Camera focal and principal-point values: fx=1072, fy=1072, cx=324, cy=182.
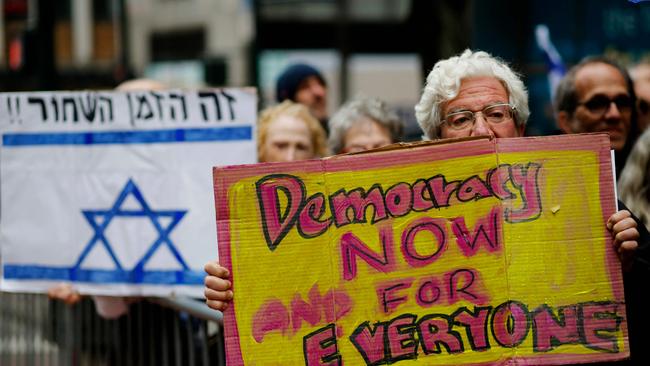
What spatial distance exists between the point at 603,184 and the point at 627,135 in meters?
1.91

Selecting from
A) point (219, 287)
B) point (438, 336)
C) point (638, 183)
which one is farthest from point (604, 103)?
→ point (219, 287)

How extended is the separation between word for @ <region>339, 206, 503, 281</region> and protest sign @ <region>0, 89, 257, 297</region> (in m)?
1.77

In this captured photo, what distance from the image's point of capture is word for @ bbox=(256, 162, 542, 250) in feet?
9.66

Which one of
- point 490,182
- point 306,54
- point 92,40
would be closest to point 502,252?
point 490,182

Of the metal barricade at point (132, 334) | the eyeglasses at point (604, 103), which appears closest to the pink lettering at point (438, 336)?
the metal barricade at point (132, 334)

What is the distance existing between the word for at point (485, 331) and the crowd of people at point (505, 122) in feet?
0.66

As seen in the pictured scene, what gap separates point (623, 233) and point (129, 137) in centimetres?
262

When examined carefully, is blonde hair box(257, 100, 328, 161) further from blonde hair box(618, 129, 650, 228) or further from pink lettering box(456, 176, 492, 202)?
pink lettering box(456, 176, 492, 202)

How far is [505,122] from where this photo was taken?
3234 millimetres

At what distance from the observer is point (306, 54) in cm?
2128

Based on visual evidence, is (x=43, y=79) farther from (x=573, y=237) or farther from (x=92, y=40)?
(x=92, y=40)

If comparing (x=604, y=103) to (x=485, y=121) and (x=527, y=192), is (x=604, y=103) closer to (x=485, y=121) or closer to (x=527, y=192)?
(x=485, y=121)

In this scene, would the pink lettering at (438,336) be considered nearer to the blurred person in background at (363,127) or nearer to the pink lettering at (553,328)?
the pink lettering at (553,328)

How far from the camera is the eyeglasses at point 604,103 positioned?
15.1 feet
